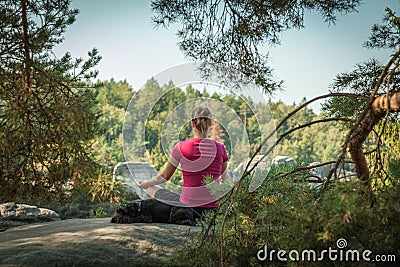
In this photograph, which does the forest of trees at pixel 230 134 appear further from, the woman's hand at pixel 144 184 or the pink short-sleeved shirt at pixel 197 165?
the woman's hand at pixel 144 184

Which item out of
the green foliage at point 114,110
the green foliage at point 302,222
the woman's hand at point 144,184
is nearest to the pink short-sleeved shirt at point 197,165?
the woman's hand at point 144,184

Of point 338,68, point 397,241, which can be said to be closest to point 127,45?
point 338,68

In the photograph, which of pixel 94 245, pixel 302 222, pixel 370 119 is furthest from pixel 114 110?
pixel 302 222

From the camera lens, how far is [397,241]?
2.04 m

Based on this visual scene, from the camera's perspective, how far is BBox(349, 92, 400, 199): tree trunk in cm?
180

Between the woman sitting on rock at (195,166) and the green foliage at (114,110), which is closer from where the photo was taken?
the woman sitting on rock at (195,166)

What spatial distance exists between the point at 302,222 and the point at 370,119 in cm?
54

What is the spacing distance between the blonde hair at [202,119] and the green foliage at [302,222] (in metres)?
1.10

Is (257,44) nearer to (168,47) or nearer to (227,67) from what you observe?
(227,67)

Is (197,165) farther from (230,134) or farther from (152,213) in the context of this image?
(152,213)

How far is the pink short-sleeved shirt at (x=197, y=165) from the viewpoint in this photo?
362cm

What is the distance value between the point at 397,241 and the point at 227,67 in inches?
73.1

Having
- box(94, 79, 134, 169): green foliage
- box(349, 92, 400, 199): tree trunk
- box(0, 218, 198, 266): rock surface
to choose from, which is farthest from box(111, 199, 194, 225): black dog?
box(94, 79, 134, 169): green foliage

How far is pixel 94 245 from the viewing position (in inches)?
113
